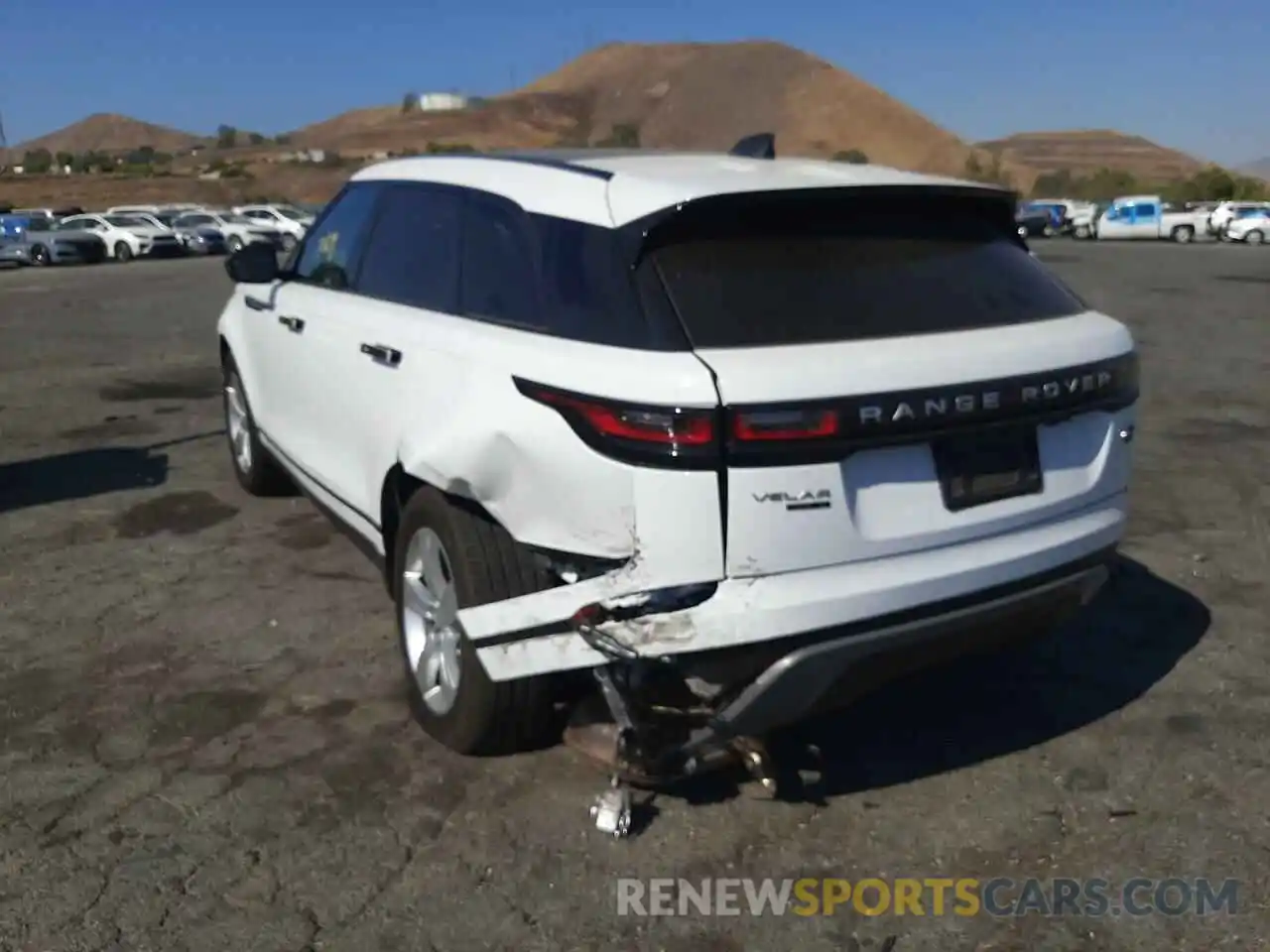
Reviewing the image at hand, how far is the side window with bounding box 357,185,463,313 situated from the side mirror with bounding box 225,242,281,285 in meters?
1.09

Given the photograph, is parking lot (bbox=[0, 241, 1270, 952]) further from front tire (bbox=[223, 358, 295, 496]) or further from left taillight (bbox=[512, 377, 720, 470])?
left taillight (bbox=[512, 377, 720, 470])

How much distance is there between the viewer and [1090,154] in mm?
147375

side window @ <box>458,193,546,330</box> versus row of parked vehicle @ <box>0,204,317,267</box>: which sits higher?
side window @ <box>458,193,546,330</box>

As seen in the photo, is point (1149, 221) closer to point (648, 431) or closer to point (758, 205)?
point (758, 205)

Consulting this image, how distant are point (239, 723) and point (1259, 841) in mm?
3136

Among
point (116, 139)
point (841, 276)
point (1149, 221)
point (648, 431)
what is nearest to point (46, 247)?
point (1149, 221)

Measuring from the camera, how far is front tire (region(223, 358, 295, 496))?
6.66 meters

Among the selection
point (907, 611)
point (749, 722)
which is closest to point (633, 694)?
point (749, 722)

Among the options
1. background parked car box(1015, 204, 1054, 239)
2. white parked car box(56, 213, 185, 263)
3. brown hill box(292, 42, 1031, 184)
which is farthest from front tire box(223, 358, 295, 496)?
brown hill box(292, 42, 1031, 184)

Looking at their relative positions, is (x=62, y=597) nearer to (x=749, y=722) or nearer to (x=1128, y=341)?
(x=749, y=722)

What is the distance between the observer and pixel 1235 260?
29734 mm

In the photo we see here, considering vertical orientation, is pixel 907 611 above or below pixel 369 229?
below

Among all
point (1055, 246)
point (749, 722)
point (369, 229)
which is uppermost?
point (369, 229)

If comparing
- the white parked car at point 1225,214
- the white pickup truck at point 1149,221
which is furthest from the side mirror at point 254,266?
Result: the white pickup truck at point 1149,221
